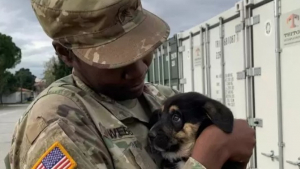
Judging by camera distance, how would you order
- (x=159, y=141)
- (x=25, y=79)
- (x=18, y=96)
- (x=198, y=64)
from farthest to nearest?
(x=25, y=79)
(x=18, y=96)
(x=198, y=64)
(x=159, y=141)

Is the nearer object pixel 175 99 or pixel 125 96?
pixel 125 96

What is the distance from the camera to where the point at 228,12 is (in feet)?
19.5

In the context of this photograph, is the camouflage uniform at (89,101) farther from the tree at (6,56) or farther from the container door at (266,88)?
the tree at (6,56)

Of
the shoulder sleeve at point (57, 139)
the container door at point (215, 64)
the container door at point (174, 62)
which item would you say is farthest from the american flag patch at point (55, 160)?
the container door at point (174, 62)

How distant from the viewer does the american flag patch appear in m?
1.39

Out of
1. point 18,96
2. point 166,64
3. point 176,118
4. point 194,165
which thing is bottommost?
point 18,96

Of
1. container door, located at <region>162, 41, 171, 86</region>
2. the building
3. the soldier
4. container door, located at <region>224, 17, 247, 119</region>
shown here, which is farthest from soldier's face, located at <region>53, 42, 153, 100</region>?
the building

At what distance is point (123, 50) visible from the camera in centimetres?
166

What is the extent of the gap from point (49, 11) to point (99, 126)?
456mm

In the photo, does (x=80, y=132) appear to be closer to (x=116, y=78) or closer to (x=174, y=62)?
(x=116, y=78)

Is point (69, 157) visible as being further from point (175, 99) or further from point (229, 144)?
point (175, 99)

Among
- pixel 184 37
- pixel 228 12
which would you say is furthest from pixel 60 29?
pixel 184 37

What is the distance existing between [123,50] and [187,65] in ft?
21.6

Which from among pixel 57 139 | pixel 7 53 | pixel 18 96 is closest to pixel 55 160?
pixel 57 139
